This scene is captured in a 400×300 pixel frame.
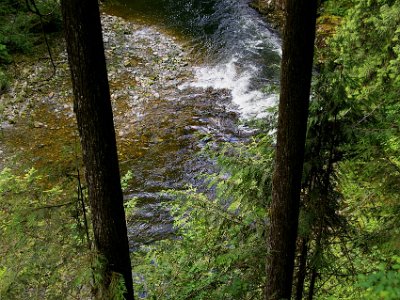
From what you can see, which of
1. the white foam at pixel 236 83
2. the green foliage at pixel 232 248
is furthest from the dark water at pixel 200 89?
the green foliage at pixel 232 248

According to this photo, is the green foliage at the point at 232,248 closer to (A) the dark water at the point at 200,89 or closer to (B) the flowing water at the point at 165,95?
(A) the dark water at the point at 200,89

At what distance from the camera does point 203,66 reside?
1374cm

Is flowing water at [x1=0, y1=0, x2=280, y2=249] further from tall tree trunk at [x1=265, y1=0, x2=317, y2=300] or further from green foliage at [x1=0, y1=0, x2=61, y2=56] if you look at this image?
tall tree trunk at [x1=265, y1=0, x2=317, y2=300]

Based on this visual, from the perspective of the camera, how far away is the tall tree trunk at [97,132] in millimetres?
2906

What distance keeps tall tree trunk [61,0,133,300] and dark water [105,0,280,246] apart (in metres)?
3.05

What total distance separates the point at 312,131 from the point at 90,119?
2.22 metres

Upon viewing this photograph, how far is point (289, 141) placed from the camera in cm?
336

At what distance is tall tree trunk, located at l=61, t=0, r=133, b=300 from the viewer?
2.91 meters

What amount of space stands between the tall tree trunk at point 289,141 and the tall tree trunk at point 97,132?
141 cm

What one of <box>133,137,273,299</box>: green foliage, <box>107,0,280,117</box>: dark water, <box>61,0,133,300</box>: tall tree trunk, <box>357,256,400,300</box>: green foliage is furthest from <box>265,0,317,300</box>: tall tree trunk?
<box>107,0,280,117</box>: dark water

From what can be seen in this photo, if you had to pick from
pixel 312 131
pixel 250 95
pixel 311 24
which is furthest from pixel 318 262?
pixel 250 95

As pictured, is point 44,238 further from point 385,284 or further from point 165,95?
point 165,95

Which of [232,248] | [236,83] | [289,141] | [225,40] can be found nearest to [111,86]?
[236,83]

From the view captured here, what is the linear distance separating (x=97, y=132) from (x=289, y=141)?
1.59 m
